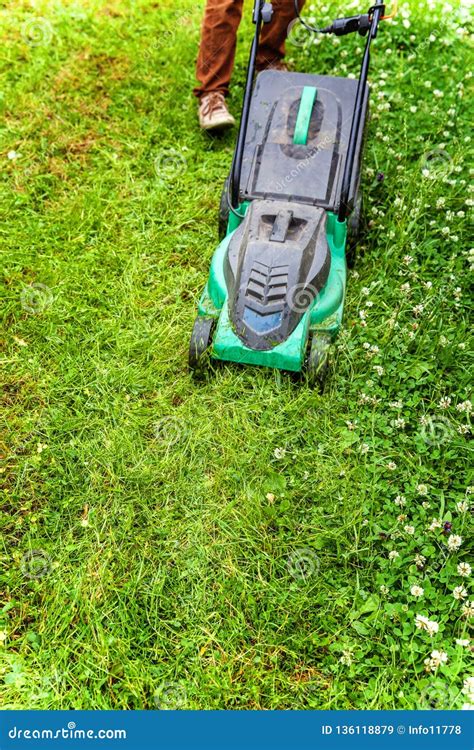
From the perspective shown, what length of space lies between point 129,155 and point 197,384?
168 centimetres

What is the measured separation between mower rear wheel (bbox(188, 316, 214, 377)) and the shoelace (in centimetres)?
162

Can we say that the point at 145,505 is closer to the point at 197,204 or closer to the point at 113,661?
the point at 113,661

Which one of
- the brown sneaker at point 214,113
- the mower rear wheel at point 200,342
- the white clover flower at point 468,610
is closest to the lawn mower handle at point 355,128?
the mower rear wheel at point 200,342

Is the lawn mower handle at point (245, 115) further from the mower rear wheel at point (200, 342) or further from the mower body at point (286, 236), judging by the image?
the mower rear wheel at point (200, 342)

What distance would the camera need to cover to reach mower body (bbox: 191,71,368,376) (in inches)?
96.3

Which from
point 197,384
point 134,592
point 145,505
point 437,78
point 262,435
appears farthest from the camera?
point 437,78

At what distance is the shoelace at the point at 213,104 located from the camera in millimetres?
3670

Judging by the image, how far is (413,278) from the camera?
2.94 metres

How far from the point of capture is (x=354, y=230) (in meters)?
2.98

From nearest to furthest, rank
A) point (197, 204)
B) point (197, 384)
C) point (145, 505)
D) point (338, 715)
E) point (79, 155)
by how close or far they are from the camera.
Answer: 1. point (338, 715)
2. point (145, 505)
3. point (197, 384)
4. point (197, 204)
5. point (79, 155)

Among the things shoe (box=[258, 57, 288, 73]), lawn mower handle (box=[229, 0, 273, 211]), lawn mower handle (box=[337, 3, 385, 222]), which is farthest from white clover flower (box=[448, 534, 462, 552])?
shoe (box=[258, 57, 288, 73])

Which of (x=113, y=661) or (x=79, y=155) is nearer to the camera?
(x=113, y=661)

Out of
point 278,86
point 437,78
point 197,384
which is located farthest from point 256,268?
point 437,78

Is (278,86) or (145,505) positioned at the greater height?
(278,86)
